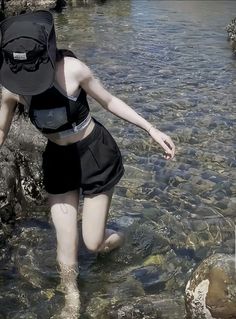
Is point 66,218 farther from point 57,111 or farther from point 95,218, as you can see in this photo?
point 57,111

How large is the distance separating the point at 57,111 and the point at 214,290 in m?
1.88

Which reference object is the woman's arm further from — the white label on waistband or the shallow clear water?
the shallow clear water

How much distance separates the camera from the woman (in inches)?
151

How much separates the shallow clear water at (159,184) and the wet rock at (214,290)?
1.29 feet

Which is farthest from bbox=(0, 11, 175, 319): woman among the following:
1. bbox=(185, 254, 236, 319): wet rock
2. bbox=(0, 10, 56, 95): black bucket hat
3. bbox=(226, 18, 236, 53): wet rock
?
bbox=(226, 18, 236, 53): wet rock

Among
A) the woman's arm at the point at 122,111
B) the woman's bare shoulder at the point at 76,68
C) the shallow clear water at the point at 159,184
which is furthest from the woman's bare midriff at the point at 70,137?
the shallow clear water at the point at 159,184

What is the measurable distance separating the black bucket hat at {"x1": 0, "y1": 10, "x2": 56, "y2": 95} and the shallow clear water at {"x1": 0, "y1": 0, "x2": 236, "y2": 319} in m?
2.05

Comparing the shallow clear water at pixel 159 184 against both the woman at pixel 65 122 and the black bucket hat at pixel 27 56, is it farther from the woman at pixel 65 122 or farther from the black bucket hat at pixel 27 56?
the black bucket hat at pixel 27 56

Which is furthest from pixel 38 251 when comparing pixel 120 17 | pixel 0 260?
pixel 120 17

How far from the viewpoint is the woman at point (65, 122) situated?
3.85m

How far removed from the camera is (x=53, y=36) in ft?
12.8

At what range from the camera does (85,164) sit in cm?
446

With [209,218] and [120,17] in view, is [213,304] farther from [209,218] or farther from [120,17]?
[120,17]

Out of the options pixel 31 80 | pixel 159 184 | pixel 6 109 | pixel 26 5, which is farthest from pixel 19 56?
pixel 26 5
